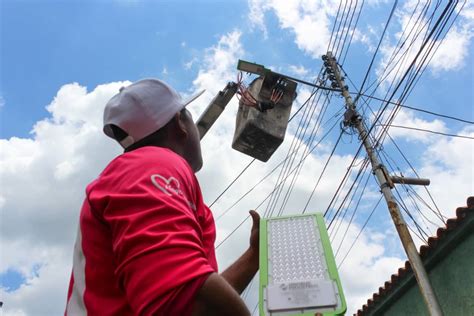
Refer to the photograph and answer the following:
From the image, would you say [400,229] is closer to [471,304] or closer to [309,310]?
[471,304]

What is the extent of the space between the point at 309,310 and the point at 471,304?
3379mm

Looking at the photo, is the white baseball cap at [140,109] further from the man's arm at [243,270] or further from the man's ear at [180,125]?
the man's arm at [243,270]

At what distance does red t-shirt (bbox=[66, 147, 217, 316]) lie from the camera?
0.70 meters

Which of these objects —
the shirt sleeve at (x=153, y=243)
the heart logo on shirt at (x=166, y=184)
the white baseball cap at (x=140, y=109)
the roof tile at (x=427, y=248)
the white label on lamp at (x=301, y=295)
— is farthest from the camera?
the roof tile at (x=427, y=248)

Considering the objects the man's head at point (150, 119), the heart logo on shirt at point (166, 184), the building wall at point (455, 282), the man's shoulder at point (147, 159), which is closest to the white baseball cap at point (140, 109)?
the man's head at point (150, 119)

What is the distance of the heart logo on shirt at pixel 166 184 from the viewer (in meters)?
0.83

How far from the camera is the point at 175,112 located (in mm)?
1257

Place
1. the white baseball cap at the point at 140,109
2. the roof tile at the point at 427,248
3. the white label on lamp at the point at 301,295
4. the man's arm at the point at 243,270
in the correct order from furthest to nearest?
1. the roof tile at the point at 427,248
2. the man's arm at the point at 243,270
3. the white baseball cap at the point at 140,109
4. the white label on lamp at the point at 301,295

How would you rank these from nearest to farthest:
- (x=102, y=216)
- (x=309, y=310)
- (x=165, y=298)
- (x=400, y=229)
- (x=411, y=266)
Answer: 1. (x=165, y=298)
2. (x=102, y=216)
3. (x=309, y=310)
4. (x=411, y=266)
5. (x=400, y=229)

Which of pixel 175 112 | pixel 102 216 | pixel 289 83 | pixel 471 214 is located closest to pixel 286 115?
pixel 289 83

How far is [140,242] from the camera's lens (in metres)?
0.73

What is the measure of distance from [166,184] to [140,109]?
0.44 metres

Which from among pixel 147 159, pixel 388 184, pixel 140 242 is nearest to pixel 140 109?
pixel 147 159

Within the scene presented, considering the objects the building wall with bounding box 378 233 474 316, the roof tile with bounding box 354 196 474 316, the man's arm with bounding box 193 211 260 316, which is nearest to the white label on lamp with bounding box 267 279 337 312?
the man's arm with bounding box 193 211 260 316
